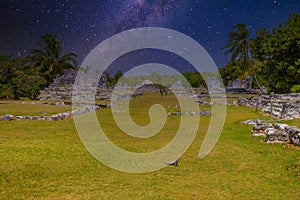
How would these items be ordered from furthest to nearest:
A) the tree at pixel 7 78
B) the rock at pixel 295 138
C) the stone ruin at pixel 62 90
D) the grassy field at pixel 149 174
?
1. the stone ruin at pixel 62 90
2. the tree at pixel 7 78
3. the rock at pixel 295 138
4. the grassy field at pixel 149 174

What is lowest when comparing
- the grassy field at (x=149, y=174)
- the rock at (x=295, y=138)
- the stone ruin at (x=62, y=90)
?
the grassy field at (x=149, y=174)

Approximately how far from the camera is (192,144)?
39.5 ft

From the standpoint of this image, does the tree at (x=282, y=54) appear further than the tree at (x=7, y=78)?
No

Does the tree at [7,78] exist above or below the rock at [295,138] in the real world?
above

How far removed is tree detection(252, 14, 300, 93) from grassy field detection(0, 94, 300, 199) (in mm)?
25196

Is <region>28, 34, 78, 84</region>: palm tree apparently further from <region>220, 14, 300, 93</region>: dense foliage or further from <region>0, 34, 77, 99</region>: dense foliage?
<region>220, 14, 300, 93</region>: dense foliage

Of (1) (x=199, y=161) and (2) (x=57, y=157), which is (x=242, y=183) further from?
(2) (x=57, y=157)

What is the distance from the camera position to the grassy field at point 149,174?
21.7 ft

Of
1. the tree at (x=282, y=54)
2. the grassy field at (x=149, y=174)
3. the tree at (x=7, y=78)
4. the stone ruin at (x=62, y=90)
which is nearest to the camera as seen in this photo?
the grassy field at (x=149, y=174)

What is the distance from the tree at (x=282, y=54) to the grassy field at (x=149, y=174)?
2520 centimetres

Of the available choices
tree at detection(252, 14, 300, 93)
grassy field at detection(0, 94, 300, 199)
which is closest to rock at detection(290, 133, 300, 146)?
grassy field at detection(0, 94, 300, 199)

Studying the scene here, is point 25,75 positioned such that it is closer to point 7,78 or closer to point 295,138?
point 7,78

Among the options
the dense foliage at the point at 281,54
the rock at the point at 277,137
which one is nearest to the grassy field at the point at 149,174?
the rock at the point at 277,137

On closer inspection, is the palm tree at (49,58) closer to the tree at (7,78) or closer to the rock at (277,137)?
the tree at (7,78)
